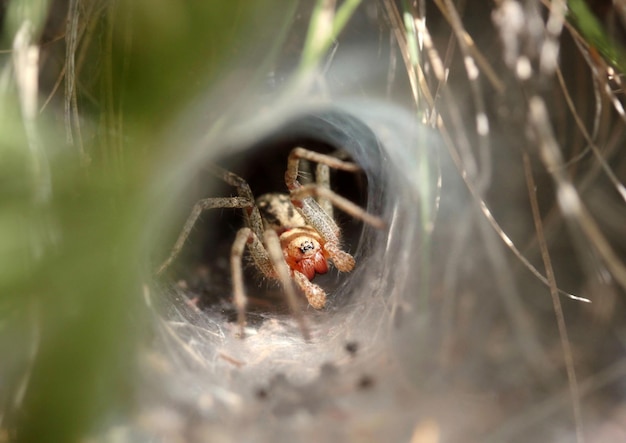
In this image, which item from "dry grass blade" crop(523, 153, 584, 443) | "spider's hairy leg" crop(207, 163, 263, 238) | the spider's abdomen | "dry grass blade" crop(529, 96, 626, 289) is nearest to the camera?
"dry grass blade" crop(529, 96, 626, 289)

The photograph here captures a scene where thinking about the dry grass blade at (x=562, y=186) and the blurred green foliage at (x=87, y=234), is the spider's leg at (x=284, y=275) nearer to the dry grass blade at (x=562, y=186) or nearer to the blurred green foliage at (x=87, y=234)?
the blurred green foliage at (x=87, y=234)

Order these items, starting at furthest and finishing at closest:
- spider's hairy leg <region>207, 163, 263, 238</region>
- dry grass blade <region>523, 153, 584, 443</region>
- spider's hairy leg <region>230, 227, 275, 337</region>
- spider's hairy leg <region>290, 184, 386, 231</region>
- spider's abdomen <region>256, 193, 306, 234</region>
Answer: spider's abdomen <region>256, 193, 306, 234</region>
spider's hairy leg <region>207, 163, 263, 238</region>
spider's hairy leg <region>230, 227, 275, 337</region>
spider's hairy leg <region>290, 184, 386, 231</region>
dry grass blade <region>523, 153, 584, 443</region>

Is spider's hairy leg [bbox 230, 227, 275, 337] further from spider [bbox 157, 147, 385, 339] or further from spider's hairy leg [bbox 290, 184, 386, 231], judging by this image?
spider's hairy leg [bbox 290, 184, 386, 231]

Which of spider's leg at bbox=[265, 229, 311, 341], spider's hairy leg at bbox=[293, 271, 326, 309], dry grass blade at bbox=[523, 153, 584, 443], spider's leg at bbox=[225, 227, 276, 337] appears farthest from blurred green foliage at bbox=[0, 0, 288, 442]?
spider's hairy leg at bbox=[293, 271, 326, 309]

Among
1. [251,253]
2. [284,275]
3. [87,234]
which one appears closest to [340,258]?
[251,253]

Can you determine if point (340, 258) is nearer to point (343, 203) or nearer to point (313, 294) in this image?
point (313, 294)

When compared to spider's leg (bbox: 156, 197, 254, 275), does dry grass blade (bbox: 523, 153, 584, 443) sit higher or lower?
lower

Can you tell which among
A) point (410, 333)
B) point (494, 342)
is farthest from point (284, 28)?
point (494, 342)
